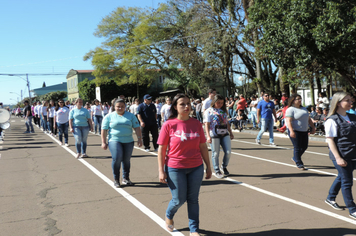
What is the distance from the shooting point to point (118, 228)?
4488 mm

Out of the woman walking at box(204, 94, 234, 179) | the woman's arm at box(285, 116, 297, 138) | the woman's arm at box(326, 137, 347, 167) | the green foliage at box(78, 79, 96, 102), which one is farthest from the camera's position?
the green foliage at box(78, 79, 96, 102)

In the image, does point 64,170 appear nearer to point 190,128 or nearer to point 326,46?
point 190,128

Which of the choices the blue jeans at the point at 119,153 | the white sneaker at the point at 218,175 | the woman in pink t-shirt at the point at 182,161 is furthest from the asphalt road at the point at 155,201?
the woman in pink t-shirt at the point at 182,161

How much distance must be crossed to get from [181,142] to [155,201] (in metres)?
2.06

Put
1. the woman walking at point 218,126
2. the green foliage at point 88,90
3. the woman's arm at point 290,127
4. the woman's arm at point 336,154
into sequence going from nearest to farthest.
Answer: the woman's arm at point 336,154 < the woman walking at point 218,126 < the woman's arm at point 290,127 < the green foliage at point 88,90

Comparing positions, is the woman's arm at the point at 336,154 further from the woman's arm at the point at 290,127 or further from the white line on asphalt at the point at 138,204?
the woman's arm at the point at 290,127

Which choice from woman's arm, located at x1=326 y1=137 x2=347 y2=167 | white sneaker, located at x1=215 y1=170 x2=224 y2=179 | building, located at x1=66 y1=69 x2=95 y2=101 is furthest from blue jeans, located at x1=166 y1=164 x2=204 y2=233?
building, located at x1=66 y1=69 x2=95 y2=101

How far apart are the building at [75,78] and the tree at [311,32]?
5043 centimetres

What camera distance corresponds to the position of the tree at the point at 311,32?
13461 mm

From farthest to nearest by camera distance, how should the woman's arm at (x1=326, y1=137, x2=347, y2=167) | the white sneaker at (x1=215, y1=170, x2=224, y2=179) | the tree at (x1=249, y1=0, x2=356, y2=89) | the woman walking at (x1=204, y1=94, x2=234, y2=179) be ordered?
the tree at (x1=249, y1=0, x2=356, y2=89), the white sneaker at (x1=215, y1=170, x2=224, y2=179), the woman walking at (x1=204, y1=94, x2=234, y2=179), the woman's arm at (x1=326, y1=137, x2=347, y2=167)

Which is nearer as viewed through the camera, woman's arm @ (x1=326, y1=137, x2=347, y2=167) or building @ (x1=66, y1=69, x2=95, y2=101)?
woman's arm @ (x1=326, y1=137, x2=347, y2=167)

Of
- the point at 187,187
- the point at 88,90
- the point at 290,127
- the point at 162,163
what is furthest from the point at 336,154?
the point at 88,90

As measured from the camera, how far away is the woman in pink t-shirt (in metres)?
3.95

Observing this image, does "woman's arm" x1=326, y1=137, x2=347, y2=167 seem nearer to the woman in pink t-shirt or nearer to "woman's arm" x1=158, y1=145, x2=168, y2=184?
the woman in pink t-shirt
